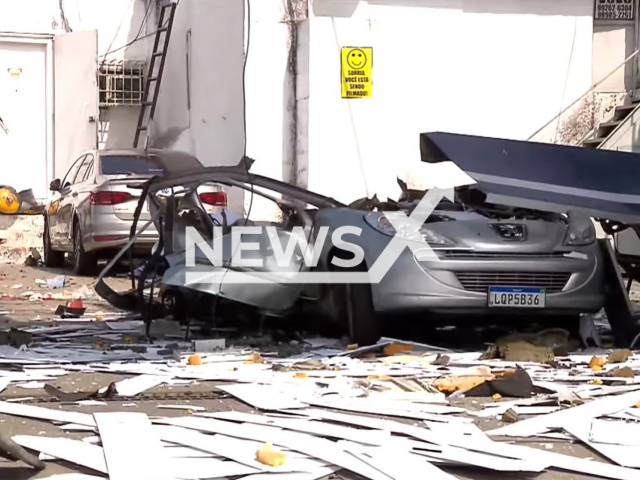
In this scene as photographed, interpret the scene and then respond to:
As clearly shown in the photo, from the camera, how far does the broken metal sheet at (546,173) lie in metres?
7.34

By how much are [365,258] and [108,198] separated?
702cm

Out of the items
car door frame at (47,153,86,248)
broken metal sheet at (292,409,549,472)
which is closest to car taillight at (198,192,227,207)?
car door frame at (47,153,86,248)

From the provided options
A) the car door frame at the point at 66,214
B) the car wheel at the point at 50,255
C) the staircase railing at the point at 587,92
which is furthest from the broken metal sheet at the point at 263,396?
the staircase railing at the point at 587,92

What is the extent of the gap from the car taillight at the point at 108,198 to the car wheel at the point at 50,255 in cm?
282

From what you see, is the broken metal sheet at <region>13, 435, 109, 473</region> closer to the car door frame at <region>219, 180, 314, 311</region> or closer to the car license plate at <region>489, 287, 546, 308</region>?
the car door frame at <region>219, 180, 314, 311</region>

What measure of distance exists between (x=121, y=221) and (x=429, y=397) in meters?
8.54

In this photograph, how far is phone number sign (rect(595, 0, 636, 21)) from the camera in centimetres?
1759

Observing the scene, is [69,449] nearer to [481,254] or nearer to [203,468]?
[203,468]

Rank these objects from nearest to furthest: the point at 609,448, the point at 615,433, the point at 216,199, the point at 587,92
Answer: the point at 609,448 → the point at 615,433 → the point at 216,199 → the point at 587,92

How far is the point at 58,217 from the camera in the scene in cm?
1584

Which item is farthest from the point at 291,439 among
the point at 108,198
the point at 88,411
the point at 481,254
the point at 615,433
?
the point at 108,198

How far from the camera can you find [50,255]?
54.4ft

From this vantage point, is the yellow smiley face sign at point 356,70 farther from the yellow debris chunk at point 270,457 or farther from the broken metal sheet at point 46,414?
the yellow debris chunk at point 270,457

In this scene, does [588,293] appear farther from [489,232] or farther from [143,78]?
[143,78]
